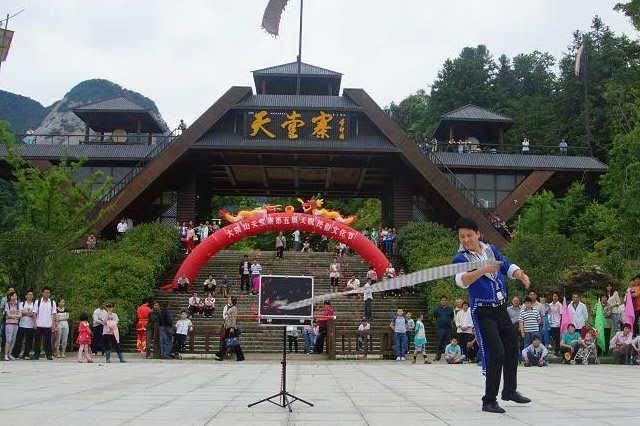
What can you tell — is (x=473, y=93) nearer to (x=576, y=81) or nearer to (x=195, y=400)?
(x=576, y=81)

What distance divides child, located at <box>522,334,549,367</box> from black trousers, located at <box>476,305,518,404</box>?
7.69 m

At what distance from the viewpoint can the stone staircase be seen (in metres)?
19.1

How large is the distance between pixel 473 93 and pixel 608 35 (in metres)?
11.3

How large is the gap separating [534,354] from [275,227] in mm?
13312

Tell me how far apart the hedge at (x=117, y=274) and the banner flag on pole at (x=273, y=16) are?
1728 cm

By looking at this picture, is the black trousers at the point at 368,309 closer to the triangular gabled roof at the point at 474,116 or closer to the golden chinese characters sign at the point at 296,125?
the golden chinese characters sign at the point at 296,125

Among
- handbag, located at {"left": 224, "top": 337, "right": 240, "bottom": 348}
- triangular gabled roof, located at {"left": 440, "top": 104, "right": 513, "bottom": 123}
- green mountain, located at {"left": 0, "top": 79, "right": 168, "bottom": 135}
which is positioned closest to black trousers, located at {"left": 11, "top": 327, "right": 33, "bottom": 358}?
handbag, located at {"left": 224, "top": 337, "right": 240, "bottom": 348}

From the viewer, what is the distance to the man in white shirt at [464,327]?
1518cm

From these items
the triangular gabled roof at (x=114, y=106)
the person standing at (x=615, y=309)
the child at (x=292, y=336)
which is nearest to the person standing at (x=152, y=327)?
the child at (x=292, y=336)

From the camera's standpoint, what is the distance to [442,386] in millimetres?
8922

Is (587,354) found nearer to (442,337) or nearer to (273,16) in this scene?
(442,337)

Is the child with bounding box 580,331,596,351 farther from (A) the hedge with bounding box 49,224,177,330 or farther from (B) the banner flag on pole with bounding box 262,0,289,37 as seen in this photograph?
(B) the banner flag on pole with bounding box 262,0,289,37

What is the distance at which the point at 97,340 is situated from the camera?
16.5m

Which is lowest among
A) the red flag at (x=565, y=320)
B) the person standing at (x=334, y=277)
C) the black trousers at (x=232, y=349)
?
the black trousers at (x=232, y=349)
